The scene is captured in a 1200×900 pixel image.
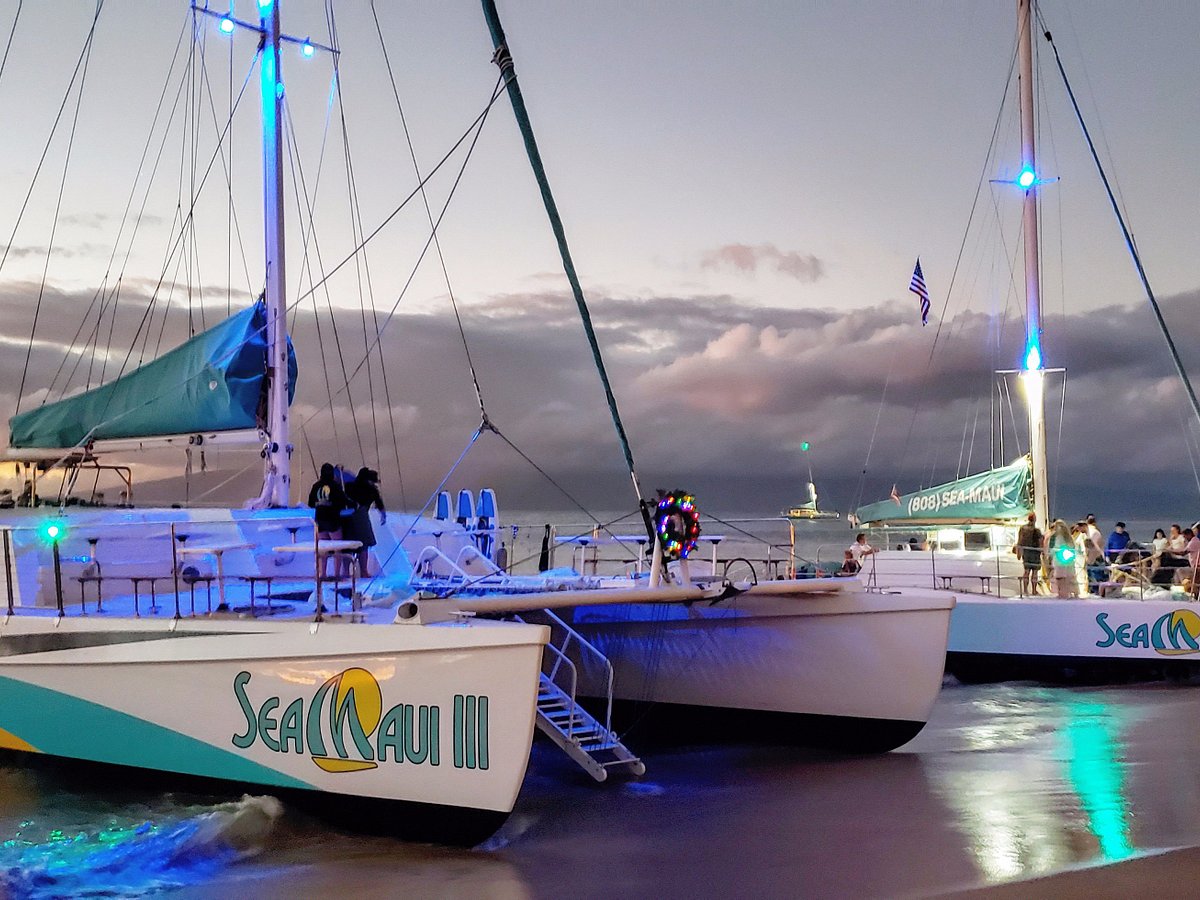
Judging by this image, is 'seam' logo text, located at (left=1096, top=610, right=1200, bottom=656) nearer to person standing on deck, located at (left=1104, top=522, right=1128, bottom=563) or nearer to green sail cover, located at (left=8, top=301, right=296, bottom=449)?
person standing on deck, located at (left=1104, top=522, right=1128, bottom=563)

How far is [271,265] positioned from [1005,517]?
36.1 feet

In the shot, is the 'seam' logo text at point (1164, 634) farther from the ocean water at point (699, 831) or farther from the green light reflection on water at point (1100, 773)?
the ocean water at point (699, 831)

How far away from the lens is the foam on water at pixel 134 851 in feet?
22.9

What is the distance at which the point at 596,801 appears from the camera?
890cm

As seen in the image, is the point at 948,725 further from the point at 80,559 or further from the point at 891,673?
the point at 80,559

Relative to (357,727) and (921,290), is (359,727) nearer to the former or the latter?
(357,727)

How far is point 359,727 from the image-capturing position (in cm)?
711

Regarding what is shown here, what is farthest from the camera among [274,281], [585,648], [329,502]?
[585,648]

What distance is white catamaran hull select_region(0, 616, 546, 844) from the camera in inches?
267

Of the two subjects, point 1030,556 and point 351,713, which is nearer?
point 351,713

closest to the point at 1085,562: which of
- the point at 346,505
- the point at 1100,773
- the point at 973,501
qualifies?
the point at 973,501

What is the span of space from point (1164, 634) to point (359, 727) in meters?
11.2

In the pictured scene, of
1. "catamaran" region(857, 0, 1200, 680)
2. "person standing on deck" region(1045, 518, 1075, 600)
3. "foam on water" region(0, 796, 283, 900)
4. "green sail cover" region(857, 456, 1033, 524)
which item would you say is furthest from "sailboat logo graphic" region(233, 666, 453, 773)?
"green sail cover" region(857, 456, 1033, 524)

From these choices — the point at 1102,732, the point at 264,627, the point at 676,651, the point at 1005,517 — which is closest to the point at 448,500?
the point at 676,651
